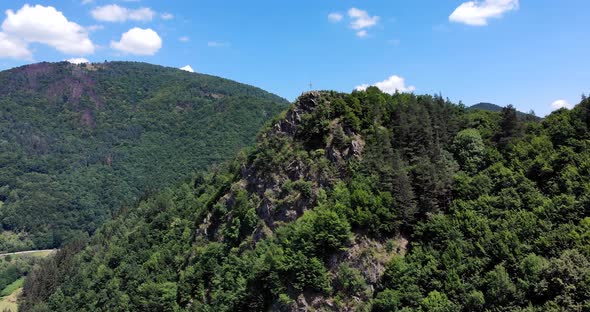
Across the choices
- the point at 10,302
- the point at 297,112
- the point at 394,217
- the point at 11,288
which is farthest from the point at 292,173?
the point at 11,288

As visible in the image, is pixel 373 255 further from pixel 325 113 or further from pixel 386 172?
pixel 325 113

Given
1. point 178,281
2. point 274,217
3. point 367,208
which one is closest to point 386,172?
point 367,208

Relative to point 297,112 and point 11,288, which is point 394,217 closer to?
point 297,112

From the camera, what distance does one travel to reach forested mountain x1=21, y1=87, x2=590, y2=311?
46.4m

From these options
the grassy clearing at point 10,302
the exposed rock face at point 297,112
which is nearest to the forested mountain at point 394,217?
the exposed rock face at point 297,112

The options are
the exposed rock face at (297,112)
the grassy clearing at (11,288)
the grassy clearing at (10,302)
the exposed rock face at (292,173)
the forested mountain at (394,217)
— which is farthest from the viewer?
the grassy clearing at (11,288)

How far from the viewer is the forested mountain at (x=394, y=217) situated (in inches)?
1828

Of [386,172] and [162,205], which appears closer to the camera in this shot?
[386,172]

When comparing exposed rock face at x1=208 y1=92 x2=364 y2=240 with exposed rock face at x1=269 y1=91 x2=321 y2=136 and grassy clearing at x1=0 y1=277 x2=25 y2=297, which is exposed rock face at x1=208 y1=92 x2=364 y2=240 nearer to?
exposed rock face at x1=269 y1=91 x2=321 y2=136

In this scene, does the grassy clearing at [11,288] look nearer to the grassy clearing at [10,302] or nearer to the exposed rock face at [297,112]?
the grassy clearing at [10,302]

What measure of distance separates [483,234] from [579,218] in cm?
1001

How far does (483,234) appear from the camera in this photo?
50000 millimetres

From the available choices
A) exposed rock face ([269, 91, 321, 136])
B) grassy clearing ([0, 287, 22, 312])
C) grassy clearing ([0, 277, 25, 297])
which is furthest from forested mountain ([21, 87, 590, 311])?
grassy clearing ([0, 277, 25, 297])

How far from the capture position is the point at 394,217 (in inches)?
2104
